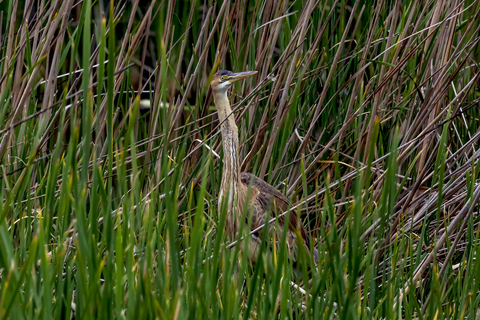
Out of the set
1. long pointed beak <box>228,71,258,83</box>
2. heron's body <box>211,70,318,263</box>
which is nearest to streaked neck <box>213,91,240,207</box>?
heron's body <box>211,70,318,263</box>

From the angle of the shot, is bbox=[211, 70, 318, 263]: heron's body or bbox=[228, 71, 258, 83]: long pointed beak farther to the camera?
bbox=[211, 70, 318, 263]: heron's body

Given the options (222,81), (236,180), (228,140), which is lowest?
(236,180)

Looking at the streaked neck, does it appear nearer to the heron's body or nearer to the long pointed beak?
the heron's body

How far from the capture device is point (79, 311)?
44.3 inches

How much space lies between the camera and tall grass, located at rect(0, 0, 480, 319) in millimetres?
1066

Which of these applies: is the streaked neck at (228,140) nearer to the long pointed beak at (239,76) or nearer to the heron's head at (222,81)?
the heron's head at (222,81)

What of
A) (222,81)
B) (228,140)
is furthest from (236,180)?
(222,81)

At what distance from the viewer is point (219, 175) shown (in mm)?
2238

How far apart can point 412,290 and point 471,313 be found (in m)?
0.16

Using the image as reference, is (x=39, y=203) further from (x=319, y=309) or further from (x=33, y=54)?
(x=319, y=309)

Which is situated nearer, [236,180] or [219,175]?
[219,175]

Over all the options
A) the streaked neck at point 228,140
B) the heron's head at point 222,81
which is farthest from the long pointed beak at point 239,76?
the streaked neck at point 228,140

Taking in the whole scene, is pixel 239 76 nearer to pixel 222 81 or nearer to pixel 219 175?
pixel 222 81

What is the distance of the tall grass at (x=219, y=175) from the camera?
1.07m
